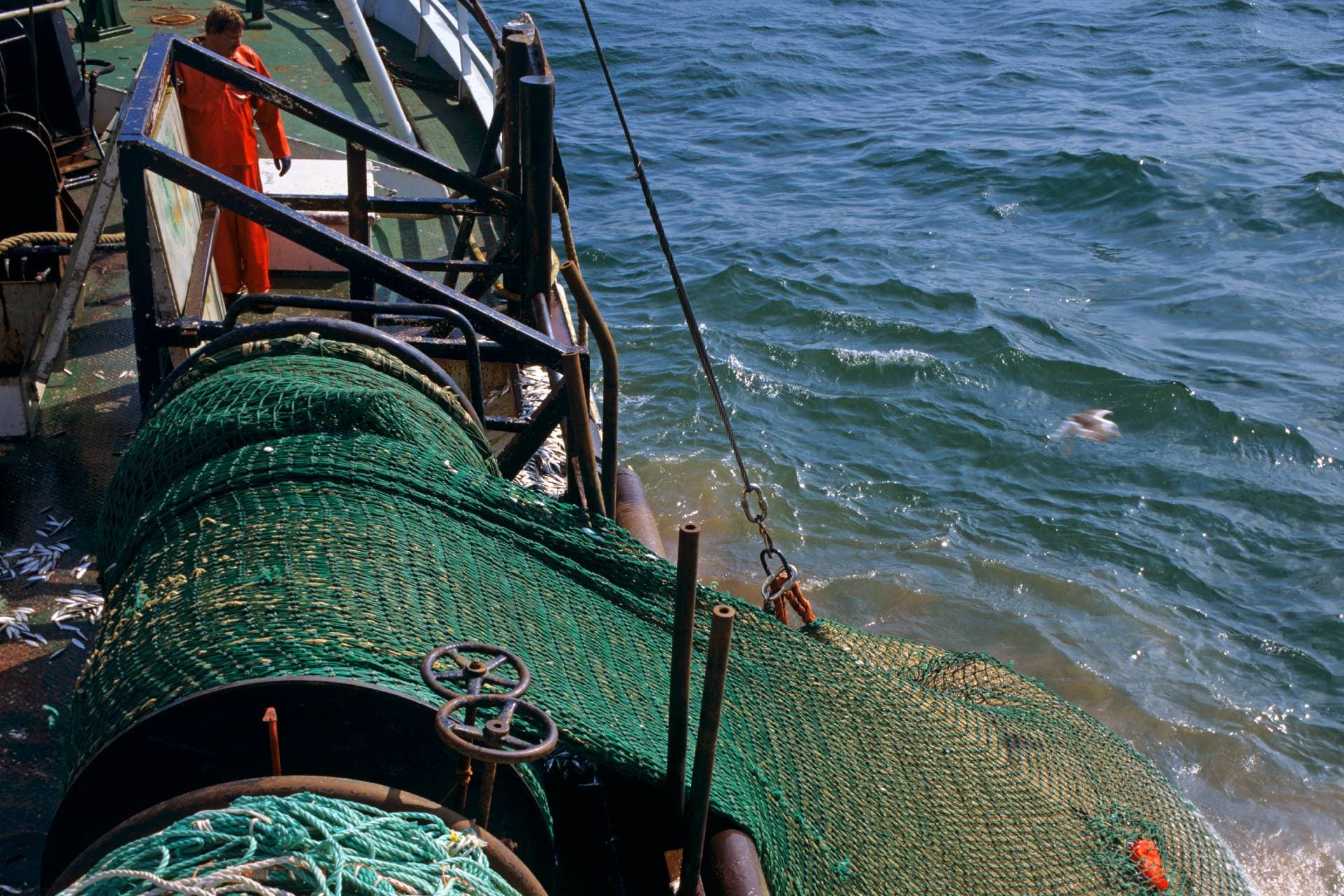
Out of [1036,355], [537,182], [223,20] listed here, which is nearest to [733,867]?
[537,182]

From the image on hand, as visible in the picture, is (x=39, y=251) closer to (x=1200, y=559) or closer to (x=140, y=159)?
(x=140, y=159)

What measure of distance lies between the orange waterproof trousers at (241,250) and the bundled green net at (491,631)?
3.24 metres

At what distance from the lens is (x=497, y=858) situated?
2078 mm

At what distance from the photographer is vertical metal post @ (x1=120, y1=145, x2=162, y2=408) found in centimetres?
379

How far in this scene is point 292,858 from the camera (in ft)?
5.95

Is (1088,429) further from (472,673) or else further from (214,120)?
(472,673)

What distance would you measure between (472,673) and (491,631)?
390mm

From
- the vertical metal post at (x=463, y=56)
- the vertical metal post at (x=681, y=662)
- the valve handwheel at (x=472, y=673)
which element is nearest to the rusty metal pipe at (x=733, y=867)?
the vertical metal post at (x=681, y=662)

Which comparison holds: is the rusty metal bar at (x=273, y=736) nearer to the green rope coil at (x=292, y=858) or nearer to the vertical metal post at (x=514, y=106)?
the green rope coil at (x=292, y=858)

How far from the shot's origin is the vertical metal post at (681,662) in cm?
217

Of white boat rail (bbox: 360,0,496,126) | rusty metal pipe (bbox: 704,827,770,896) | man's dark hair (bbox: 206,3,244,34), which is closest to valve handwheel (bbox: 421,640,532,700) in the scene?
rusty metal pipe (bbox: 704,827,770,896)

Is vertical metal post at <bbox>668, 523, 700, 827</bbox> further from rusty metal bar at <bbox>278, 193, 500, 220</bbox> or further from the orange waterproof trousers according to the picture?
the orange waterproof trousers

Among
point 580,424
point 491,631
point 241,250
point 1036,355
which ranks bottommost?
point 1036,355

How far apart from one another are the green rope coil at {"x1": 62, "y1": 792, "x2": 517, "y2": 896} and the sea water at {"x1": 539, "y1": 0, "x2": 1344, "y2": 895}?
18.5 feet
